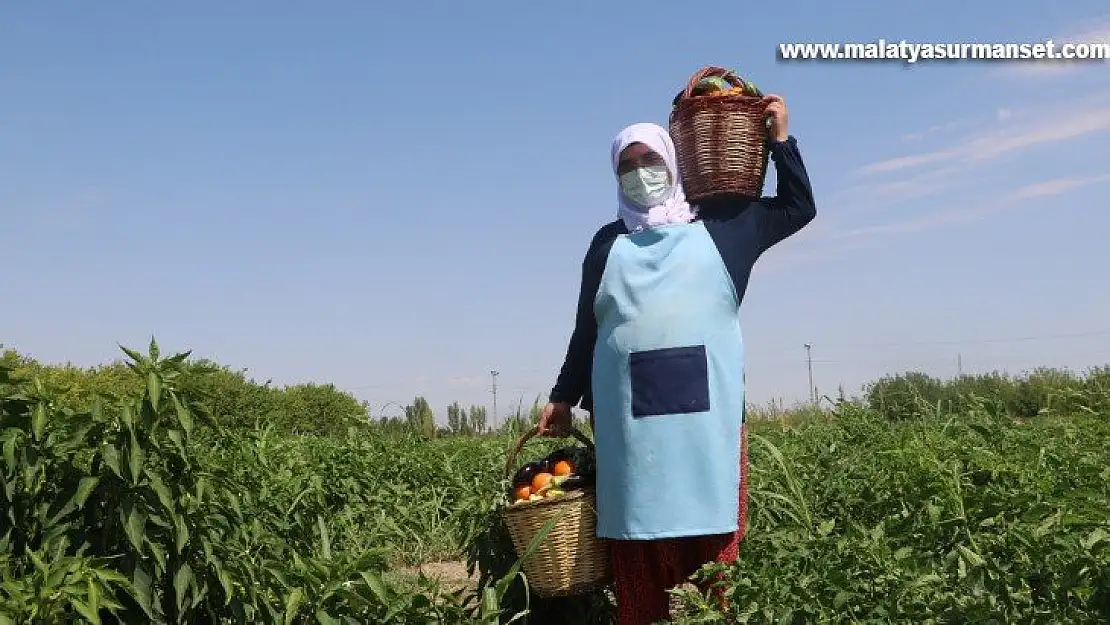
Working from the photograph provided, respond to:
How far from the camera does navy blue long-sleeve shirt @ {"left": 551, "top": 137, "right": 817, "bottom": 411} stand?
3.28 meters

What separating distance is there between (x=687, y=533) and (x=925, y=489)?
1.04 m

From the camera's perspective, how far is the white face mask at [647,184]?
10.9 feet

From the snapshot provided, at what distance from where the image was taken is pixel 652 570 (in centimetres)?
325

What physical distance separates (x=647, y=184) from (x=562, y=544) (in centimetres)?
105

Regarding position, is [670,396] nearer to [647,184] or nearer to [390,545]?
[647,184]

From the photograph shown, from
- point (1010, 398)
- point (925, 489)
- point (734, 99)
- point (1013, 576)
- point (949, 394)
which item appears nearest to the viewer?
point (1013, 576)

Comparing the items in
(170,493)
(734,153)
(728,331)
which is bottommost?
(170,493)

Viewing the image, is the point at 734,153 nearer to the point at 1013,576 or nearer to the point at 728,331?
the point at 728,331

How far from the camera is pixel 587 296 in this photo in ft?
11.3

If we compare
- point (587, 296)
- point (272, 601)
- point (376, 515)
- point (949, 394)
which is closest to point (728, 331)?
point (587, 296)

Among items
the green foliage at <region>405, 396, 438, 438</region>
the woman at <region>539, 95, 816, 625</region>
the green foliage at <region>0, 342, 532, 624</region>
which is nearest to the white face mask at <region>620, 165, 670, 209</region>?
the woman at <region>539, 95, 816, 625</region>

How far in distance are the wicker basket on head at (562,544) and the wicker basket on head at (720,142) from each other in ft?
3.15

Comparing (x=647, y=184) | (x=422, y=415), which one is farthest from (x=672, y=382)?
(x=422, y=415)

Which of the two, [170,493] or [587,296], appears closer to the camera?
[170,493]
